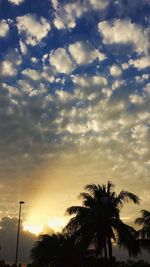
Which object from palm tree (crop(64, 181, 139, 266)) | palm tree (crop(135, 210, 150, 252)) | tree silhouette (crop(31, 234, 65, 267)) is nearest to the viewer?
palm tree (crop(64, 181, 139, 266))

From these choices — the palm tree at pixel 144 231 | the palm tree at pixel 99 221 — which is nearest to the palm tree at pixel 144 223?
the palm tree at pixel 144 231

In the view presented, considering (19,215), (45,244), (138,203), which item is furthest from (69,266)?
(138,203)

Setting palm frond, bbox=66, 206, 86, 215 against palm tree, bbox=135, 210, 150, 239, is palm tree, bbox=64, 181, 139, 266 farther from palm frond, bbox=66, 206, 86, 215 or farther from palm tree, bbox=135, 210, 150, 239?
palm tree, bbox=135, 210, 150, 239

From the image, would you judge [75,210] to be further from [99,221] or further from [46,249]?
[46,249]

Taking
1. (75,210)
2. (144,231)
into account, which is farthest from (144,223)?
(75,210)

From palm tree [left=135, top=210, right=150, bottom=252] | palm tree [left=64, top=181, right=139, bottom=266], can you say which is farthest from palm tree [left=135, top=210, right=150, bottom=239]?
palm tree [left=64, top=181, right=139, bottom=266]

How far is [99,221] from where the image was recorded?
32.1m

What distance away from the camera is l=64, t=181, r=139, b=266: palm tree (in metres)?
32.0

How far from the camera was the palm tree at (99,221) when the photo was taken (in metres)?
32.0

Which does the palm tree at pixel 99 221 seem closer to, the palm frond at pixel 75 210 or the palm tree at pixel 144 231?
the palm frond at pixel 75 210

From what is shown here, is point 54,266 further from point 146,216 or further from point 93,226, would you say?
point 93,226

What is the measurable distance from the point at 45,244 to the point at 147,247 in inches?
636

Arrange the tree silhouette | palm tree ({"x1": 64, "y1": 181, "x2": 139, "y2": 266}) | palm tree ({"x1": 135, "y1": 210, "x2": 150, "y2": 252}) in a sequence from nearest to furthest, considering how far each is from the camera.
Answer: palm tree ({"x1": 64, "y1": 181, "x2": 139, "y2": 266})
palm tree ({"x1": 135, "y1": 210, "x2": 150, "y2": 252})
the tree silhouette

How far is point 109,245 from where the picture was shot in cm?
3180
